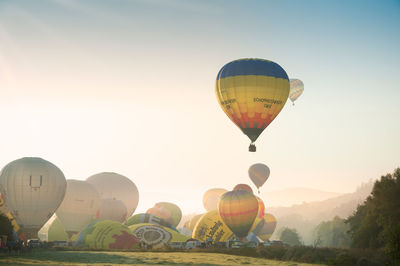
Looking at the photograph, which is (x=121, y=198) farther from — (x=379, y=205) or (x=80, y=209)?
(x=379, y=205)

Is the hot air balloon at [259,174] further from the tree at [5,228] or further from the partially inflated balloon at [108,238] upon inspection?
the tree at [5,228]

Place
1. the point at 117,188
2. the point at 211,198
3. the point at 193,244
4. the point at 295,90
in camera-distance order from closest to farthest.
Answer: the point at 193,244
the point at 117,188
the point at 295,90
the point at 211,198

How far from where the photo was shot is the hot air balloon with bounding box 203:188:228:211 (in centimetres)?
8238

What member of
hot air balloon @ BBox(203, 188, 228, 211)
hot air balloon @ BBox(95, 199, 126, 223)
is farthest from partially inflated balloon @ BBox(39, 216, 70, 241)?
hot air balloon @ BBox(203, 188, 228, 211)

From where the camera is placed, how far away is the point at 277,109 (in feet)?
139

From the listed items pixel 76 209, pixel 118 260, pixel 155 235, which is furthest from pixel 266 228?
pixel 118 260

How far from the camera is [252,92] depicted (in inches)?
1607

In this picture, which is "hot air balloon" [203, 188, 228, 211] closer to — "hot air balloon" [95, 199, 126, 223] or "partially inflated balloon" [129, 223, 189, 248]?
"hot air balloon" [95, 199, 126, 223]

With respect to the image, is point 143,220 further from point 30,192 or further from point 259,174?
point 259,174

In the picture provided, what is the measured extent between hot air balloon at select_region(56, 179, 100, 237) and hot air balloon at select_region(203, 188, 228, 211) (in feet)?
94.2

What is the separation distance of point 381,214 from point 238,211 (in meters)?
18.1

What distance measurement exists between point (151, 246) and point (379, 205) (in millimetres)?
20467

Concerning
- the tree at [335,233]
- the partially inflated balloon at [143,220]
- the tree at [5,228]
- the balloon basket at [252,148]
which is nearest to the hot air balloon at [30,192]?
the partially inflated balloon at [143,220]

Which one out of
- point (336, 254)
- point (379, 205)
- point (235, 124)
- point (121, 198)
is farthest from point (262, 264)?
point (121, 198)
